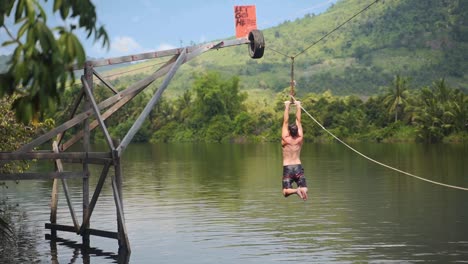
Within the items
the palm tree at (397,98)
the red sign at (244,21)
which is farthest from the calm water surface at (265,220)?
the palm tree at (397,98)

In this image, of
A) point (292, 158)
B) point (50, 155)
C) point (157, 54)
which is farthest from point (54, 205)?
point (292, 158)

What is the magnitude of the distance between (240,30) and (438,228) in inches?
399

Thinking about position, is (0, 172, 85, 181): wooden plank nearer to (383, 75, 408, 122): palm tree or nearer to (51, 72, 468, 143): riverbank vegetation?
(51, 72, 468, 143): riverbank vegetation

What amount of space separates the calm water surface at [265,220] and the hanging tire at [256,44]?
237 inches

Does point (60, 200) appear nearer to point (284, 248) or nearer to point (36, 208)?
point (36, 208)

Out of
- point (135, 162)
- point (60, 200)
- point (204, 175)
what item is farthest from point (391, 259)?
point (135, 162)

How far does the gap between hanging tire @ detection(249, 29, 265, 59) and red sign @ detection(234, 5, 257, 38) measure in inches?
15.3

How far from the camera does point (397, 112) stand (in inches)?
5620

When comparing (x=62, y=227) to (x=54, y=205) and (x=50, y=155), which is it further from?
(x=50, y=155)

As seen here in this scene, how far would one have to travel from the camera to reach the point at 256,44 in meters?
27.5

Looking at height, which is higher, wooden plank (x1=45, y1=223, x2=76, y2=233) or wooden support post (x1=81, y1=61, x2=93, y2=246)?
wooden support post (x1=81, y1=61, x2=93, y2=246)

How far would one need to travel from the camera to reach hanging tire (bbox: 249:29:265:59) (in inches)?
1077

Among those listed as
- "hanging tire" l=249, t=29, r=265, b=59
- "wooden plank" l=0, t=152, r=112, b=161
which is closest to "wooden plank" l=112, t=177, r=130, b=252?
"wooden plank" l=0, t=152, r=112, b=161

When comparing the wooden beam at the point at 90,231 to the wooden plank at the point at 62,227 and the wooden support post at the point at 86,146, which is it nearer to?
the wooden plank at the point at 62,227
